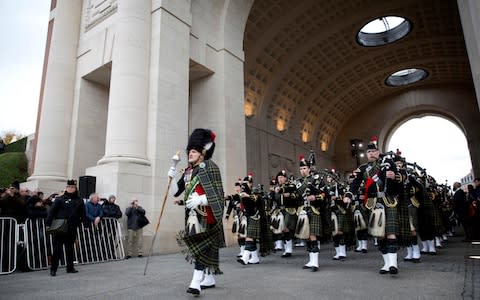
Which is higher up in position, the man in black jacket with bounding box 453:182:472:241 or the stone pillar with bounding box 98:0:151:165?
the stone pillar with bounding box 98:0:151:165

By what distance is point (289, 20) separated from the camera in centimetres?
2347

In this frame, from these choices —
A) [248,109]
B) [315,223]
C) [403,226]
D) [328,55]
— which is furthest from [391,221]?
[328,55]

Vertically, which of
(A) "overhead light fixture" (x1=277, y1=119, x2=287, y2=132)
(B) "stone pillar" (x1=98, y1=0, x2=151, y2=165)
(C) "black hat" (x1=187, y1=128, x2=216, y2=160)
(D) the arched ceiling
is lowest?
(C) "black hat" (x1=187, y1=128, x2=216, y2=160)

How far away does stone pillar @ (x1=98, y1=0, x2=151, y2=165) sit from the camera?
12.4 meters

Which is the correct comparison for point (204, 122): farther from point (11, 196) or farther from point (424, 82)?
point (424, 82)

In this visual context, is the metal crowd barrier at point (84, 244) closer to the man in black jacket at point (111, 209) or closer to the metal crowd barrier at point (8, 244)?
the man in black jacket at point (111, 209)

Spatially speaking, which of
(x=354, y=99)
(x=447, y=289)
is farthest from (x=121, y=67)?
(x=354, y=99)

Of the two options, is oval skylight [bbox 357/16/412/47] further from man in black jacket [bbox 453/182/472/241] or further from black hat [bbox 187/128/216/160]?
black hat [bbox 187/128/216/160]

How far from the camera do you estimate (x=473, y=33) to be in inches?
482

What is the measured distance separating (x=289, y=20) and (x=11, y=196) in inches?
789

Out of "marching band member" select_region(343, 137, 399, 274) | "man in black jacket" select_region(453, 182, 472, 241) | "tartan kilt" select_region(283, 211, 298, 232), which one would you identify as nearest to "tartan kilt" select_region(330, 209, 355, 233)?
"tartan kilt" select_region(283, 211, 298, 232)

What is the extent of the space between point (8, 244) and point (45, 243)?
2.97 feet

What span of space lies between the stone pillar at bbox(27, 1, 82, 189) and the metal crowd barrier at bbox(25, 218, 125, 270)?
6.26 m

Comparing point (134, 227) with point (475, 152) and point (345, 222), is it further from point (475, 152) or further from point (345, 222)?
point (475, 152)
